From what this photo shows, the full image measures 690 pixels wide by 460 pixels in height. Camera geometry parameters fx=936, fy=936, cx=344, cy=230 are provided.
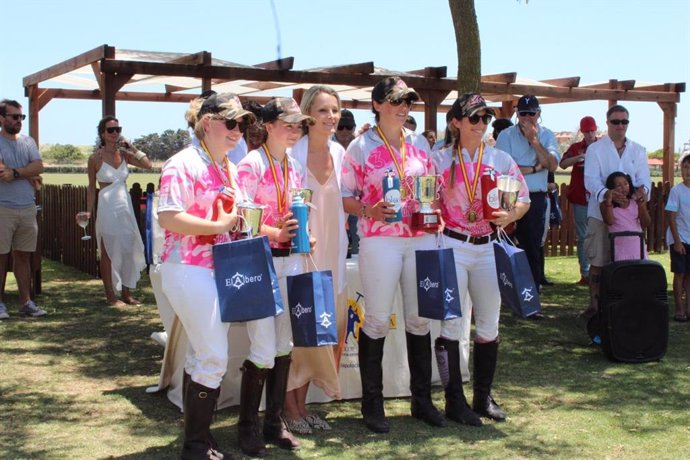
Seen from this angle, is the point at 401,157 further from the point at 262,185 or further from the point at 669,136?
the point at 669,136

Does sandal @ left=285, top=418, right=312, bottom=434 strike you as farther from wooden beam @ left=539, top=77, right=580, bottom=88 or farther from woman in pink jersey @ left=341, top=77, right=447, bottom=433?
wooden beam @ left=539, top=77, right=580, bottom=88

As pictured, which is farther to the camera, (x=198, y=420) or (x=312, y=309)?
(x=312, y=309)

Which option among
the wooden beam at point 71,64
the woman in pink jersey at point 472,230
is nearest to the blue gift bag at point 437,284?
the woman in pink jersey at point 472,230

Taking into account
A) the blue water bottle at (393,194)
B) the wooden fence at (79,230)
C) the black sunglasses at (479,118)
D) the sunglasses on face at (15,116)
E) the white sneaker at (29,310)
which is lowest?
the white sneaker at (29,310)

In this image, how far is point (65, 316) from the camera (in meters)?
9.51

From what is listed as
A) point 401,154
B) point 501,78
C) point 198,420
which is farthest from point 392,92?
point 501,78

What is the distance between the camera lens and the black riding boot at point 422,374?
557 cm

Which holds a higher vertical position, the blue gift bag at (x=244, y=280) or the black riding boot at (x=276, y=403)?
the blue gift bag at (x=244, y=280)

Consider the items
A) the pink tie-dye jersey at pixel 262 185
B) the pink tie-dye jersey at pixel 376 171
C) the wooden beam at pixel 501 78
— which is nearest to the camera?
the pink tie-dye jersey at pixel 262 185

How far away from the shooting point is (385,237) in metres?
5.35

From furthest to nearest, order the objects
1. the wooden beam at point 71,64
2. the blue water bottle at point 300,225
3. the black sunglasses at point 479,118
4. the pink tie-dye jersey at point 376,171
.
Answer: the wooden beam at point 71,64
the black sunglasses at point 479,118
the pink tie-dye jersey at point 376,171
the blue water bottle at point 300,225

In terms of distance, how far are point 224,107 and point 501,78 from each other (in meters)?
10.7

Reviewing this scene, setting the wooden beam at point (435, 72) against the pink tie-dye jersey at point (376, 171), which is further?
the wooden beam at point (435, 72)

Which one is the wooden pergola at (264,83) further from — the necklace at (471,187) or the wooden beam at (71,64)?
the necklace at (471,187)
